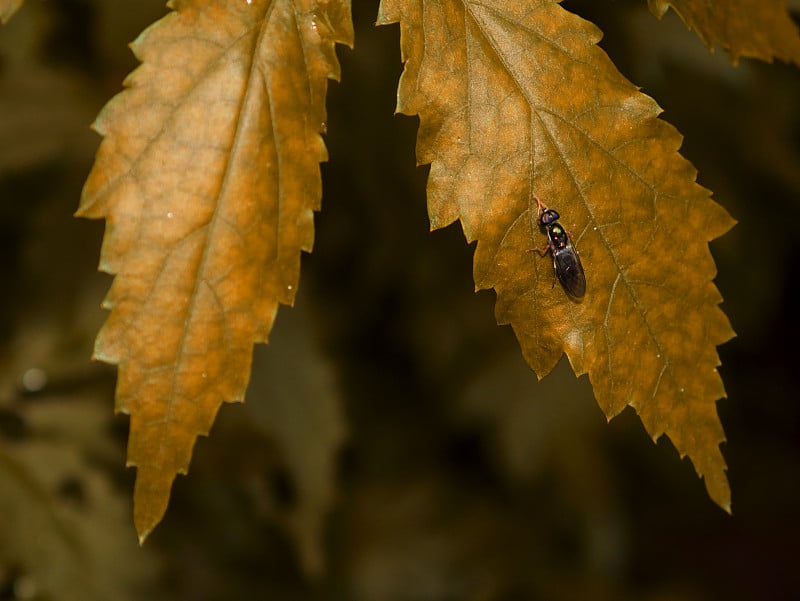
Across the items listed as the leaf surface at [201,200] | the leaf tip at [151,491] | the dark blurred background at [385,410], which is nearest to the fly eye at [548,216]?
the leaf surface at [201,200]

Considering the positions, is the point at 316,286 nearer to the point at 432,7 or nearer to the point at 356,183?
the point at 356,183

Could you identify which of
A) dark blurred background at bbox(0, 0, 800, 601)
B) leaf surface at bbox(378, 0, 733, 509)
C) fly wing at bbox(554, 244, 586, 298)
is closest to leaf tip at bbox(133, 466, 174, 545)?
leaf surface at bbox(378, 0, 733, 509)

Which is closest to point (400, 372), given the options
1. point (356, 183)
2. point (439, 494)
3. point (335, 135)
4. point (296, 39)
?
point (439, 494)

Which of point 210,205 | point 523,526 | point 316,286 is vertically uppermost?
point 210,205

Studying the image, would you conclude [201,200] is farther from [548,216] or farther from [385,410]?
[385,410]

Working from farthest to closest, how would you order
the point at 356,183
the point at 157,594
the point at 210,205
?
the point at 356,183 < the point at 157,594 < the point at 210,205

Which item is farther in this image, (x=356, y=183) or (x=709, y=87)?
(x=709, y=87)

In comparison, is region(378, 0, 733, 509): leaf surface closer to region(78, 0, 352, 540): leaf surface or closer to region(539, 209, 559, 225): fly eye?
region(539, 209, 559, 225): fly eye
